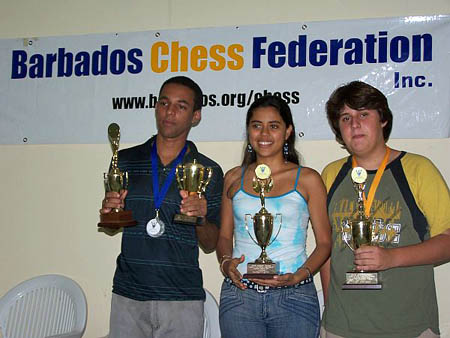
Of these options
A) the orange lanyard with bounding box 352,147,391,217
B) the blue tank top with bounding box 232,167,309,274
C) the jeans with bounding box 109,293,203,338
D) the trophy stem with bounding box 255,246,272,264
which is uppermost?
the orange lanyard with bounding box 352,147,391,217

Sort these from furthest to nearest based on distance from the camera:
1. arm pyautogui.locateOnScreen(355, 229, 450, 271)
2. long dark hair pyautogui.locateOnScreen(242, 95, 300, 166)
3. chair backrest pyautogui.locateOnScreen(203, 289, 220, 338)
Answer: chair backrest pyautogui.locateOnScreen(203, 289, 220, 338) → long dark hair pyautogui.locateOnScreen(242, 95, 300, 166) → arm pyautogui.locateOnScreen(355, 229, 450, 271)

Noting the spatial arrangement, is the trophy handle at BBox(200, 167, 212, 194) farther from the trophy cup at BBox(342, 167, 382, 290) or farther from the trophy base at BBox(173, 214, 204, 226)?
the trophy cup at BBox(342, 167, 382, 290)

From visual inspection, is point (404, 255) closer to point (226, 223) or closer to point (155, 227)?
point (226, 223)

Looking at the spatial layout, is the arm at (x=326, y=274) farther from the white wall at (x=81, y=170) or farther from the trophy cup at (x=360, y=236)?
the white wall at (x=81, y=170)

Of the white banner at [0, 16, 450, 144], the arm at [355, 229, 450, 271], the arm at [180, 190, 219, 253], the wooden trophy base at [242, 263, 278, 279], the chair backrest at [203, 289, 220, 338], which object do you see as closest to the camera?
the arm at [355, 229, 450, 271]

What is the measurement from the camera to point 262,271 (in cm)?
227

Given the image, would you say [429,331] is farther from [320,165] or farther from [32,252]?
[32,252]

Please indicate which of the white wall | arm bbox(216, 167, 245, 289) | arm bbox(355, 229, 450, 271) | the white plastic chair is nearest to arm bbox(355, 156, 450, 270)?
arm bbox(355, 229, 450, 271)

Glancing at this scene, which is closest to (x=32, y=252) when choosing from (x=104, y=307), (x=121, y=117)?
(x=104, y=307)

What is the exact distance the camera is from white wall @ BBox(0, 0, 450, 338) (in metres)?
3.47

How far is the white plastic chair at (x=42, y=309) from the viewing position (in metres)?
3.30

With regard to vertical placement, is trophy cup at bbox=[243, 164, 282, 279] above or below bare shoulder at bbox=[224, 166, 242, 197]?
below

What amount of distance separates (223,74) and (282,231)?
1371mm

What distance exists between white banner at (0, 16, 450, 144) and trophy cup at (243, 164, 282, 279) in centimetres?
101
